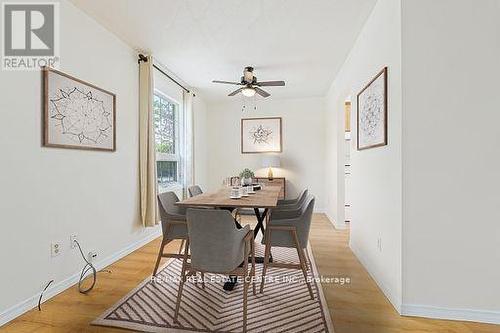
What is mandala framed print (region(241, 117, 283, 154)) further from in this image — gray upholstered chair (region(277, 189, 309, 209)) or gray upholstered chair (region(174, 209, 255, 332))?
gray upholstered chair (region(174, 209, 255, 332))

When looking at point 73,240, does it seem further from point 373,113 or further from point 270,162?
point 270,162

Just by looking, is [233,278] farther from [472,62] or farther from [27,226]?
[472,62]

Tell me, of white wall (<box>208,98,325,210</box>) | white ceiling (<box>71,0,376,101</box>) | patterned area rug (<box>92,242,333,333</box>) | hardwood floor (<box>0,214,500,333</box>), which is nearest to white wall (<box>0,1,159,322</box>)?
hardwood floor (<box>0,214,500,333</box>)

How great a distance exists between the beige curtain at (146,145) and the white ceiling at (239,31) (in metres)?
0.33

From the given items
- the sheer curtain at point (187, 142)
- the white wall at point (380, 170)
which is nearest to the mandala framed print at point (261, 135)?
the sheer curtain at point (187, 142)

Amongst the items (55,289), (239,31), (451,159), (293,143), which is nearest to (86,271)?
(55,289)

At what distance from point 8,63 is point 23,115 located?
0.37m

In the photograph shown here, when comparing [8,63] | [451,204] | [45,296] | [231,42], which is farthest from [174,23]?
[451,204]

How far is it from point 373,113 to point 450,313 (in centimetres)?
166

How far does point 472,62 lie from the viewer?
177 cm

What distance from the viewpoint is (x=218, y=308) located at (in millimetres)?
1994

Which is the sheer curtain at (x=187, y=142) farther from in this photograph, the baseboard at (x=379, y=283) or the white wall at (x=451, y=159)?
the white wall at (x=451, y=159)

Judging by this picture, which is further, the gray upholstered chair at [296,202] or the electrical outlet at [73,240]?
the gray upholstered chair at [296,202]

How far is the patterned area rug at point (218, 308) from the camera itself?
1.77 m
